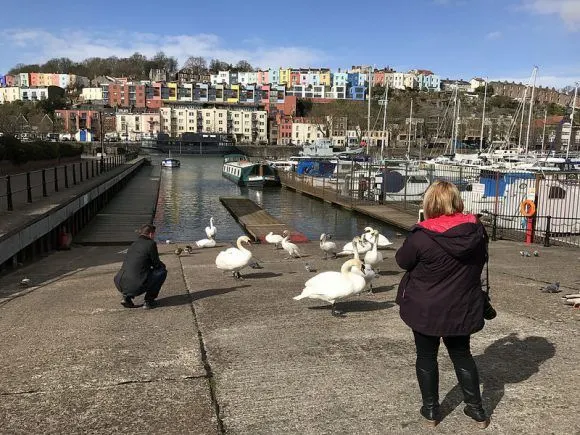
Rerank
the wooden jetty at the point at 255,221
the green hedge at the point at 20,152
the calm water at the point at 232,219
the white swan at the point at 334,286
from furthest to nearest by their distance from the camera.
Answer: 1. the green hedge at the point at 20,152
2. the calm water at the point at 232,219
3. the wooden jetty at the point at 255,221
4. the white swan at the point at 334,286

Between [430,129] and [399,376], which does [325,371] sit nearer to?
[399,376]

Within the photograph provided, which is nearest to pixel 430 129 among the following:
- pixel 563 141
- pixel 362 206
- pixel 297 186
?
pixel 563 141

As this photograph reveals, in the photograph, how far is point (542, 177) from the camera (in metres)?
15.9

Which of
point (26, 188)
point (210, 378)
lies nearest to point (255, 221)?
point (26, 188)

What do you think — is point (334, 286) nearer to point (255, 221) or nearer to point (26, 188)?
point (26, 188)

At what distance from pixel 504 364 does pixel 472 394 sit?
1478 millimetres

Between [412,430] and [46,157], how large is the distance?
38.5 metres

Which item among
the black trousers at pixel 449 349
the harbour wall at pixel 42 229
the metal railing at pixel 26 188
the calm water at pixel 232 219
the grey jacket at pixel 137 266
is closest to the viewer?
the black trousers at pixel 449 349

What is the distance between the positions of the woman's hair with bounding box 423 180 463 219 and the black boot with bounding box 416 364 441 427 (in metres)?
1.12

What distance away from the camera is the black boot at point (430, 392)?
11.8 feet

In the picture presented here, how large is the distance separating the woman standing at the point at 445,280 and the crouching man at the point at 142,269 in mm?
4198

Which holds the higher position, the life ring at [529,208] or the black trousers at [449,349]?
the black trousers at [449,349]

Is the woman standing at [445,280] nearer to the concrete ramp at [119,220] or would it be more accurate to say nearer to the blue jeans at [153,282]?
the blue jeans at [153,282]

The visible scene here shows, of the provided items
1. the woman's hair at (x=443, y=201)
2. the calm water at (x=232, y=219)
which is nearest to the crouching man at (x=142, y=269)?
the woman's hair at (x=443, y=201)
